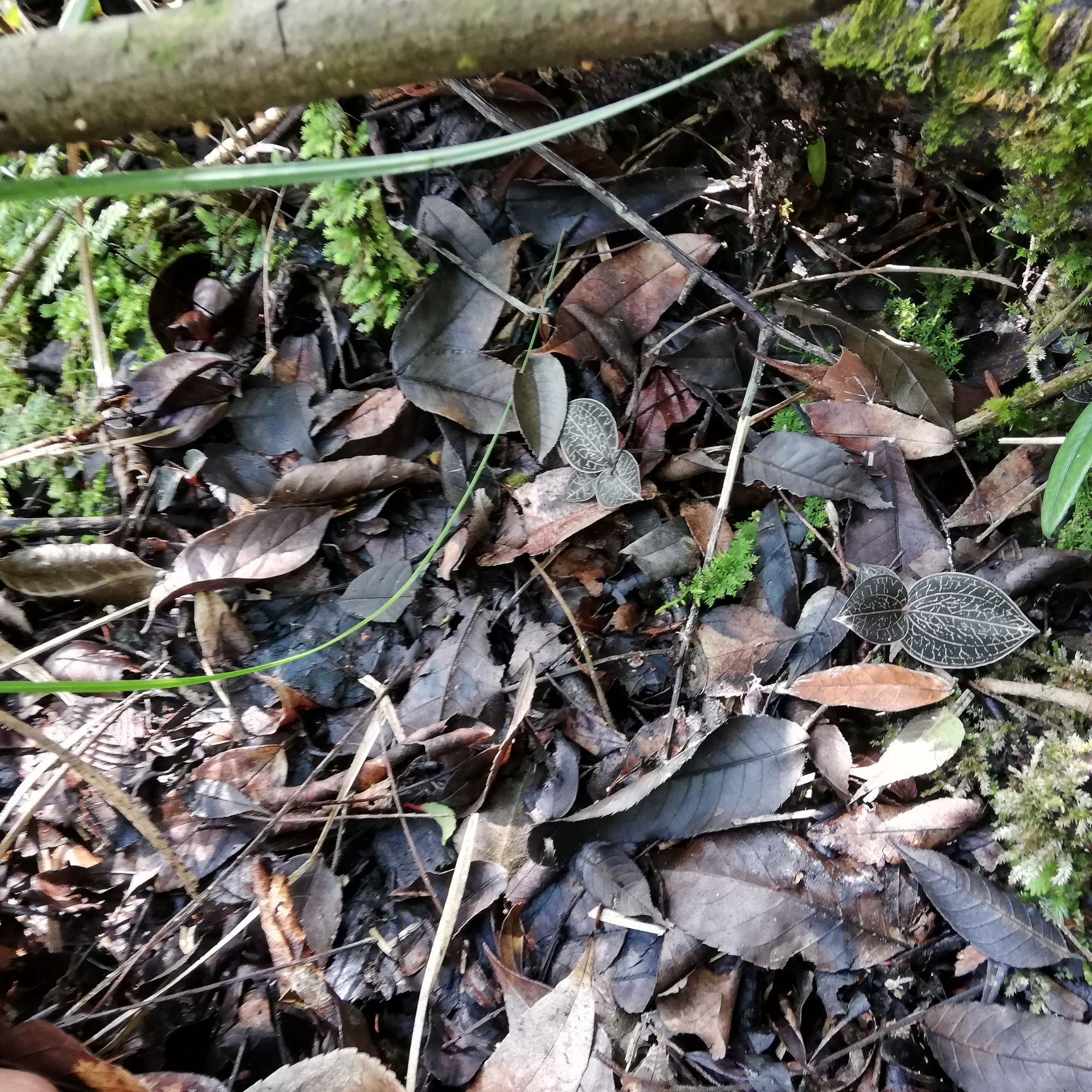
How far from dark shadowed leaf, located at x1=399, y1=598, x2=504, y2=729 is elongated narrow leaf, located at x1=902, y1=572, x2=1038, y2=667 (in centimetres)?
68

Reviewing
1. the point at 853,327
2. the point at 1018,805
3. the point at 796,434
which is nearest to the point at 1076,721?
the point at 1018,805

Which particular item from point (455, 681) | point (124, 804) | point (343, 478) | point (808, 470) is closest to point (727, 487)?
point (808, 470)

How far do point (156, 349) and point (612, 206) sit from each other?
983 millimetres

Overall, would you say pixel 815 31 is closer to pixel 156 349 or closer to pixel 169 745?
pixel 156 349

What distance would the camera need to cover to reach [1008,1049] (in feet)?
3.16

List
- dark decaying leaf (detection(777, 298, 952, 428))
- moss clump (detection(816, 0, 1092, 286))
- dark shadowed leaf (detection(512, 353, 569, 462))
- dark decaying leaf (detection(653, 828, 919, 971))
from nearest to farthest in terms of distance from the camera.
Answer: moss clump (detection(816, 0, 1092, 286)) < dark decaying leaf (detection(653, 828, 919, 971)) < dark decaying leaf (detection(777, 298, 952, 428)) < dark shadowed leaf (detection(512, 353, 569, 462))

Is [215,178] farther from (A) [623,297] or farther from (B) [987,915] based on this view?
(B) [987,915]

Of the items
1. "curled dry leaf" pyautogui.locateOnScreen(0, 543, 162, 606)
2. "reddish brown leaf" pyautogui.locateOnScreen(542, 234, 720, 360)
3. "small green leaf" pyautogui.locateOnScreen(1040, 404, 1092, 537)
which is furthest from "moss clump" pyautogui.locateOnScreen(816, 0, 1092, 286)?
"curled dry leaf" pyautogui.locateOnScreen(0, 543, 162, 606)

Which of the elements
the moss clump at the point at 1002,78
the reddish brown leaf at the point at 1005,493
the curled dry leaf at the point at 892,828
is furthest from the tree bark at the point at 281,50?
the curled dry leaf at the point at 892,828

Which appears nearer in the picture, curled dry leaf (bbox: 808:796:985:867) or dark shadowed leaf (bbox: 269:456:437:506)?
curled dry leaf (bbox: 808:796:985:867)

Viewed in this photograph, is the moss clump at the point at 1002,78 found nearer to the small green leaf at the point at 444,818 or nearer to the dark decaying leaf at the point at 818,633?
the dark decaying leaf at the point at 818,633

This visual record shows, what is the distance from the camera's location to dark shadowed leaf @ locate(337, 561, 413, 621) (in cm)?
140

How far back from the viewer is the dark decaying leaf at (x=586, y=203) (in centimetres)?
140

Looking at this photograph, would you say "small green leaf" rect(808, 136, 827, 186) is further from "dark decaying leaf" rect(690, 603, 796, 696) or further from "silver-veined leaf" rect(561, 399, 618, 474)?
"dark decaying leaf" rect(690, 603, 796, 696)
